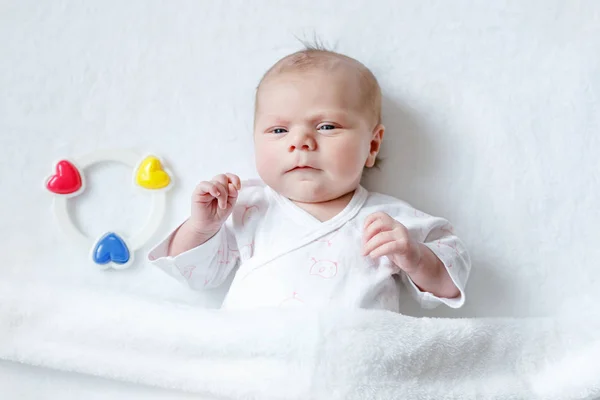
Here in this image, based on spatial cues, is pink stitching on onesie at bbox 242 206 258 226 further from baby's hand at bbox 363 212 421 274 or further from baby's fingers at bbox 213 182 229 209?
baby's hand at bbox 363 212 421 274

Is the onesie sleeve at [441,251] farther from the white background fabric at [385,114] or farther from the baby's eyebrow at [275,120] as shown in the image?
the baby's eyebrow at [275,120]

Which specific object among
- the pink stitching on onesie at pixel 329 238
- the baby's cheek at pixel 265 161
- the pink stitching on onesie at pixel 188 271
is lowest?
the pink stitching on onesie at pixel 188 271

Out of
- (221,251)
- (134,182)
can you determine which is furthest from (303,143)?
(134,182)

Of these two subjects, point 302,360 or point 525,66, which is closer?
point 302,360

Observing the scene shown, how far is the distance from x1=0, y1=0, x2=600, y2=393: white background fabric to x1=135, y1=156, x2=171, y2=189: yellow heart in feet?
0.10

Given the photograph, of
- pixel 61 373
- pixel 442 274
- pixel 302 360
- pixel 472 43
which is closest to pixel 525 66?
pixel 472 43

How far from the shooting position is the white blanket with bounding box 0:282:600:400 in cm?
95

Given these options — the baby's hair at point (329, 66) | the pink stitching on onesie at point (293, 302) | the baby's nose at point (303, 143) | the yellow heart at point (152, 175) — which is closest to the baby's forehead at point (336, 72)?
the baby's hair at point (329, 66)

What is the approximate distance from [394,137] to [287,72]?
0.84 feet

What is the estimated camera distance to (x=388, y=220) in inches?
40.7

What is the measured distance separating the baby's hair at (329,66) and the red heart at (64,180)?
1.18 feet

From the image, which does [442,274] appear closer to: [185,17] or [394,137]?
[394,137]

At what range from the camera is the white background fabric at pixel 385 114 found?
1.21 m

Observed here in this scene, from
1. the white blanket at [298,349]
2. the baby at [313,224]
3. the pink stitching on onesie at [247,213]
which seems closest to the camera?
the white blanket at [298,349]
